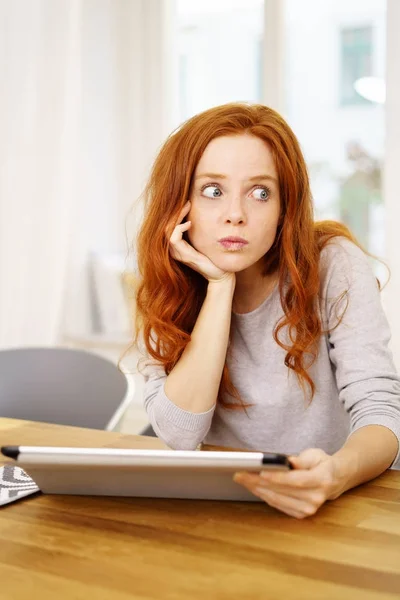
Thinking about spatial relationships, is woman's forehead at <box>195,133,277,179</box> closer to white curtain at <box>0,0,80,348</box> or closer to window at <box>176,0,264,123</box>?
white curtain at <box>0,0,80,348</box>

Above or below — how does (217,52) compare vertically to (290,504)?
above

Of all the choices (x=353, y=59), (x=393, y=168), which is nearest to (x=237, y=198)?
(x=393, y=168)

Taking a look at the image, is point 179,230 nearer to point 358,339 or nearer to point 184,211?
point 184,211

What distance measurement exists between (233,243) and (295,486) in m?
0.52

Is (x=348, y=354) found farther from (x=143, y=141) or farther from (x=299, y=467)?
(x=143, y=141)

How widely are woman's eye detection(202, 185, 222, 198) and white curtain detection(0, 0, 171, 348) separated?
2.99 meters

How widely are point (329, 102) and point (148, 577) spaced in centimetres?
382

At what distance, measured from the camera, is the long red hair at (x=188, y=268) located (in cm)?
137

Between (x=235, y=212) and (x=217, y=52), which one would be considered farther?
(x=217, y=52)

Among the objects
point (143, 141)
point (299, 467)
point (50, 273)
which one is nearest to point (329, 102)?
point (143, 141)

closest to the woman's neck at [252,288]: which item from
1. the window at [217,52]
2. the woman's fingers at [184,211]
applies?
the woman's fingers at [184,211]

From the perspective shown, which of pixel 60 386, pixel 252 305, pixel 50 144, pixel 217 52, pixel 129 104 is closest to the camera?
pixel 252 305

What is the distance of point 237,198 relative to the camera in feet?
4.34

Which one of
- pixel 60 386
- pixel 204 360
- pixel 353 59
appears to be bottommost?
pixel 60 386
